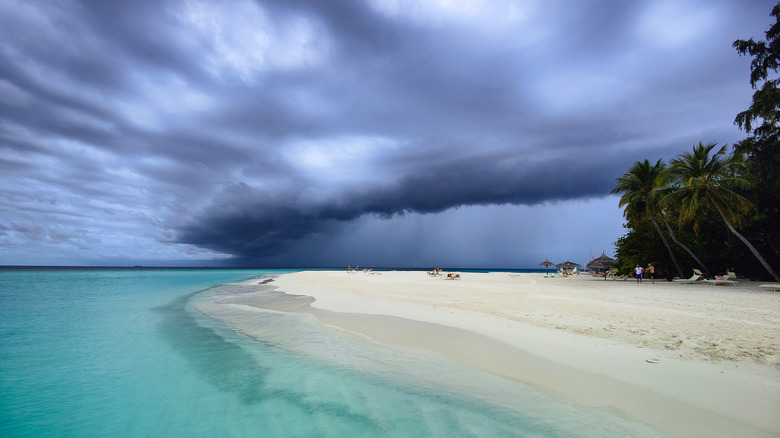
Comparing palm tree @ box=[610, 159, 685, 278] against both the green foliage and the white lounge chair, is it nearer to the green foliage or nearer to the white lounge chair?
the green foliage

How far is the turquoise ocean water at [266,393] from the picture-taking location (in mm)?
4629

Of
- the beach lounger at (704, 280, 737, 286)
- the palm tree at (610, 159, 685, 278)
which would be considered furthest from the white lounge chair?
the palm tree at (610, 159, 685, 278)

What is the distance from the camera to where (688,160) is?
24.5 metres

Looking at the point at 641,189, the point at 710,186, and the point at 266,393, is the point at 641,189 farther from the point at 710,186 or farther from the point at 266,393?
the point at 266,393

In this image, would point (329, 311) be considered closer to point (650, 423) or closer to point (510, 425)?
point (510, 425)

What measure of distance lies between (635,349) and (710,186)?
78.9 ft

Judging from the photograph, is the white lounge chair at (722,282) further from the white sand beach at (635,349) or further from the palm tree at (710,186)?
the white sand beach at (635,349)

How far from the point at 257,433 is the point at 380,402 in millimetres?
1960

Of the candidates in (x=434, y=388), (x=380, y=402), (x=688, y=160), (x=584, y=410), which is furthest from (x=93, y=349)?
(x=688, y=160)

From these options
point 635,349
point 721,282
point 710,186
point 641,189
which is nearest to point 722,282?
point 721,282

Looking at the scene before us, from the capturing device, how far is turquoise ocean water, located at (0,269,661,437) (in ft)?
15.2

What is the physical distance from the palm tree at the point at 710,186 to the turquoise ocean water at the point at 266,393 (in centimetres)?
2560

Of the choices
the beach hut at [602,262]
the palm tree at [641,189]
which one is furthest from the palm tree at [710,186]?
the beach hut at [602,262]

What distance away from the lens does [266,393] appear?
239 inches
